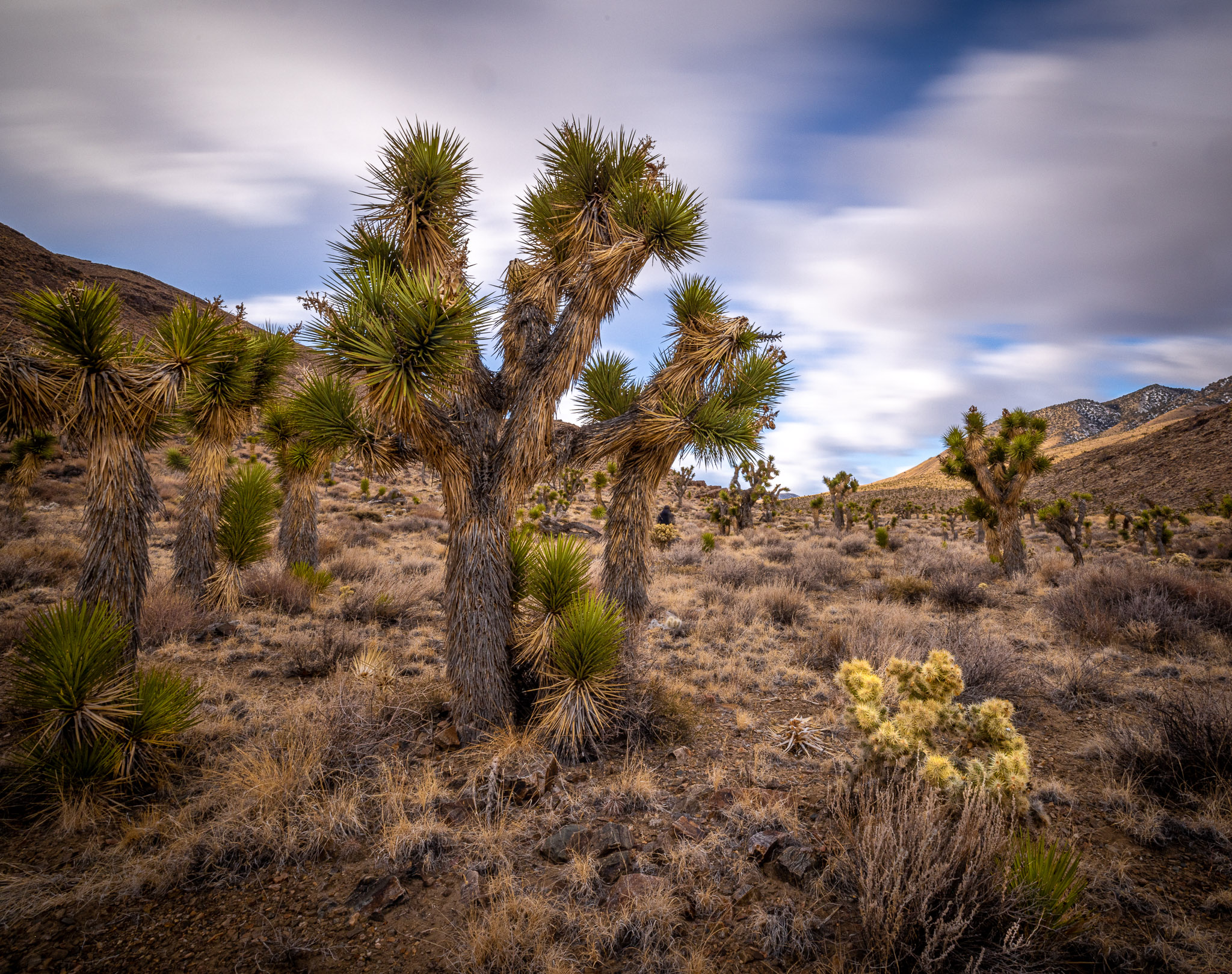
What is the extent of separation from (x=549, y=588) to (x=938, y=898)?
3.49 metres

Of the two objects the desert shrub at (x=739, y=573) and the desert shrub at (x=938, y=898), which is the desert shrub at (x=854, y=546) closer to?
the desert shrub at (x=739, y=573)

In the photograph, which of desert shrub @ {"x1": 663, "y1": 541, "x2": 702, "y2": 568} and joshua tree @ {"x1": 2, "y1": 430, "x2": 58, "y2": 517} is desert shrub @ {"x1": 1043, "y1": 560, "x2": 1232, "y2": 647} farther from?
joshua tree @ {"x1": 2, "y1": 430, "x2": 58, "y2": 517}

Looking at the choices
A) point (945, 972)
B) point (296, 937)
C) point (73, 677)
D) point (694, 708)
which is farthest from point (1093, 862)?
point (73, 677)

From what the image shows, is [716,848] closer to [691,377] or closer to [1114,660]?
[691,377]

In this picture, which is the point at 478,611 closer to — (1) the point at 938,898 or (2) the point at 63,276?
(1) the point at 938,898

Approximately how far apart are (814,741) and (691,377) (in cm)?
393

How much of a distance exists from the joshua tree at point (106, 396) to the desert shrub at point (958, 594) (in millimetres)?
12555

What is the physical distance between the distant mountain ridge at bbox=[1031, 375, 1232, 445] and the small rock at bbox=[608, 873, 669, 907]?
116m

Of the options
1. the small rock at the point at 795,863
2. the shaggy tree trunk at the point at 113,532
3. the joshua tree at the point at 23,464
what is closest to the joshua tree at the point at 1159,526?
the small rock at the point at 795,863

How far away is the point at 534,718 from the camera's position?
5238 millimetres

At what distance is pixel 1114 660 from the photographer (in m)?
7.30

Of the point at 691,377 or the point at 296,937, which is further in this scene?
the point at 691,377

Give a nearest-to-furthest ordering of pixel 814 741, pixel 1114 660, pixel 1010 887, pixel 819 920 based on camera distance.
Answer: pixel 1010 887, pixel 819 920, pixel 814 741, pixel 1114 660

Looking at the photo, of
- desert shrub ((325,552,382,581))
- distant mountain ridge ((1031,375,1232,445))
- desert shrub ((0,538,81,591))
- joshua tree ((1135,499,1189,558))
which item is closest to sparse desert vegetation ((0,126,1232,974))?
desert shrub ((0,538,81,591))
